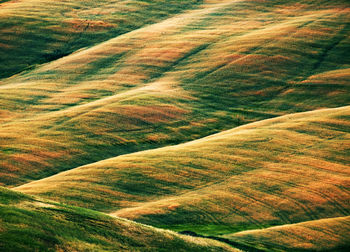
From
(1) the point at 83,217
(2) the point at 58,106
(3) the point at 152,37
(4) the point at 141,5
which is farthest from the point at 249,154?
(4) the point at 141,5

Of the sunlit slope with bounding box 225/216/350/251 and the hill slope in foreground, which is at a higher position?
the hill slope in foreground

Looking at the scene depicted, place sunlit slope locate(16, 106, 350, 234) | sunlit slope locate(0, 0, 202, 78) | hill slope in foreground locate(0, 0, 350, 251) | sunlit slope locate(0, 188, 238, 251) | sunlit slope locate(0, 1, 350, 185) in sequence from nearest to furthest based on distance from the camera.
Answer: sunlit slope locate(0, 188, 238, 251) < hill slope in foreground locate(0, 0, 350, 251) < sunlit slope locate(16, 106, 350, 234) < sunlit slope locate(0, 1, 350, 185) < sunlit slope locate(0, 0, 202, 78)

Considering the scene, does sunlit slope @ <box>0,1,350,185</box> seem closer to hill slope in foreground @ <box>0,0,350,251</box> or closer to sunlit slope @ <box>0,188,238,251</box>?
hill slope in foreground @ <box>0,0,350,251</box>

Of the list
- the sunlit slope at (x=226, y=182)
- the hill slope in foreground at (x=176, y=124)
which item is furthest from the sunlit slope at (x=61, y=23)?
the sunlit slope at (x=226, y=182)

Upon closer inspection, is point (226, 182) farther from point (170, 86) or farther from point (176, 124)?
point (170, 86)

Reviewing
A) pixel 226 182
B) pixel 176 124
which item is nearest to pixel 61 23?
pixel 176 124

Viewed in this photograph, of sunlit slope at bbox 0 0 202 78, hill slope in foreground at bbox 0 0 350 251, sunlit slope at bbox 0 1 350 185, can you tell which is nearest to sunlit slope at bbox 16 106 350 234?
hill slope in foreground at bbox 0 0 350 251

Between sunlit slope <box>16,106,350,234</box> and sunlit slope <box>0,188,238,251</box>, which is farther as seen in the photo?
sunlit slope <box>16,106,350,234</box>

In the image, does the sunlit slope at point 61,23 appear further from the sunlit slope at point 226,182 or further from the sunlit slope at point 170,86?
the sunlit slope at point 226,182
